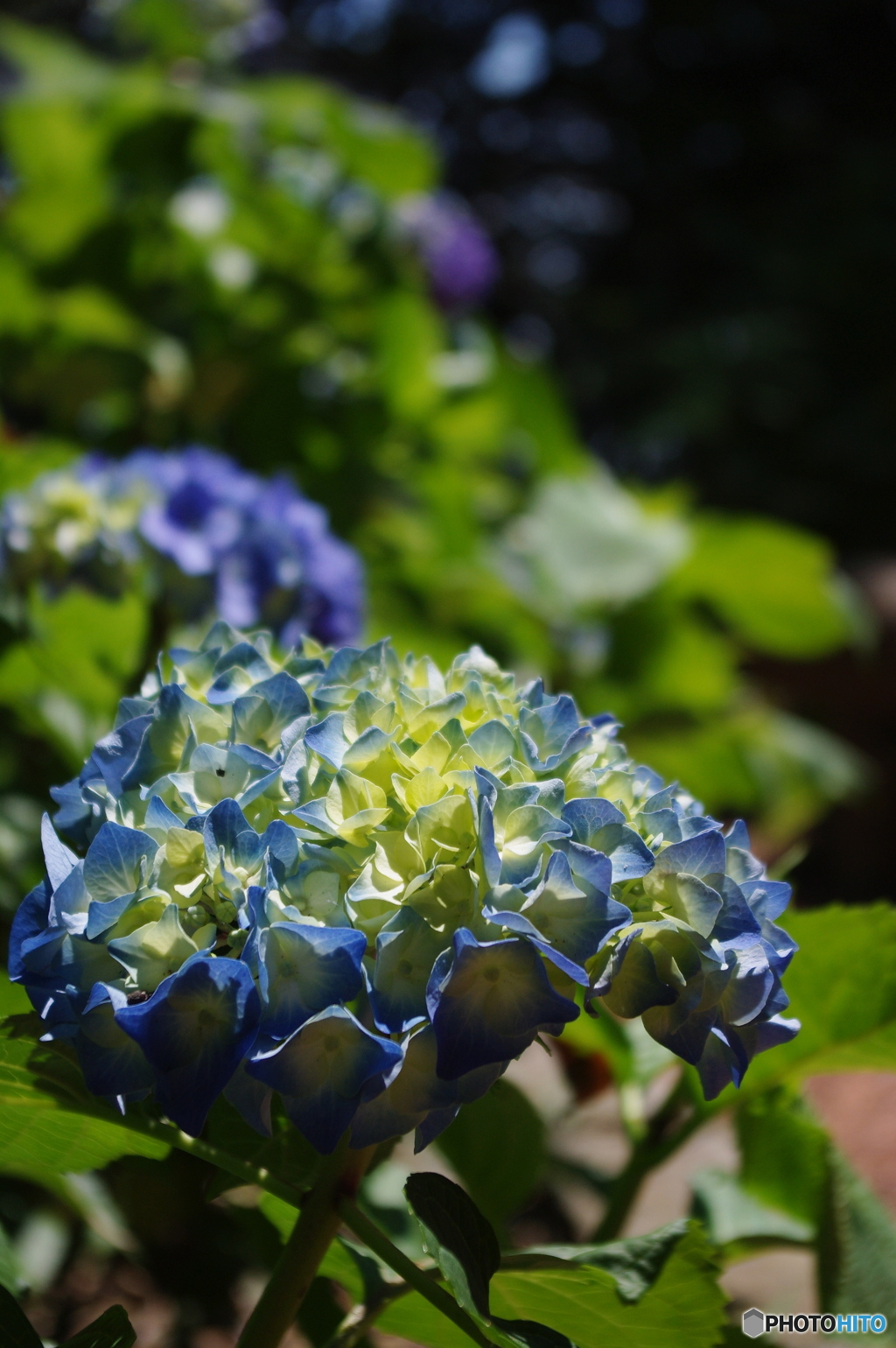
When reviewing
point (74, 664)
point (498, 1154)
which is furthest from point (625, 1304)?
point (74, 664)

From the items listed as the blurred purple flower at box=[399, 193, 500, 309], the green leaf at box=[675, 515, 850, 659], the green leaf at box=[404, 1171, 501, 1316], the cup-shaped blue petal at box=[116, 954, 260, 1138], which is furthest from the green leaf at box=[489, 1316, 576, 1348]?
the blurred purple flower at box=[399, 193, 500, 309]

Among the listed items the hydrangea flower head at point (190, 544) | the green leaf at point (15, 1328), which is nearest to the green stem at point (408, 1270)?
the green leaf at point (15, 1328)

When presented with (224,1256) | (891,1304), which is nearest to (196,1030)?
(891,1304)

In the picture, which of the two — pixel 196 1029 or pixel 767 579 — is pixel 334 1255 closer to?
pixel 196 1029

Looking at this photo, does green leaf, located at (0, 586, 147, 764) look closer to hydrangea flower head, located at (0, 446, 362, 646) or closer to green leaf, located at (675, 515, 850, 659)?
hydrangea flower head, located at (0, 446, 362, 646)

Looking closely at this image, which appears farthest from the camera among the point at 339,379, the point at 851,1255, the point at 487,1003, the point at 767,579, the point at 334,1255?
the point at 767,579

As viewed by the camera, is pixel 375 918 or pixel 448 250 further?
pixel 448 250
